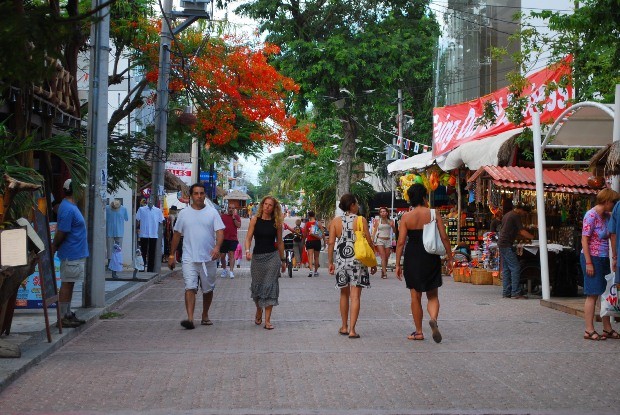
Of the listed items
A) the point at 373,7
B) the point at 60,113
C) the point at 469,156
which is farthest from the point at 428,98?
the point at 60,113

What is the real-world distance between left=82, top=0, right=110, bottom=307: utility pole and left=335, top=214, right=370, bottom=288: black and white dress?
439 centimetres

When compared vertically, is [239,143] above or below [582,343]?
above

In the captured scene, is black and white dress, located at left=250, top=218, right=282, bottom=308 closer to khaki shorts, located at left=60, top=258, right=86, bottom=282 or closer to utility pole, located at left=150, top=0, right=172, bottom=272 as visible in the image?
khaki shorts, located at left=60, top=258, right=86, bottom=282

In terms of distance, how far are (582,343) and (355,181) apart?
41563 millimetres

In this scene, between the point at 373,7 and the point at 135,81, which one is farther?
the point at 373,7

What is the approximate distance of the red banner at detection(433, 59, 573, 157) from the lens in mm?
20000

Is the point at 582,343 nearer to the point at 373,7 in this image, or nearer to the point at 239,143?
the point at 239,143

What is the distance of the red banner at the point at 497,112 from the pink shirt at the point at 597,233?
6.54m

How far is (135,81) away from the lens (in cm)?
3706

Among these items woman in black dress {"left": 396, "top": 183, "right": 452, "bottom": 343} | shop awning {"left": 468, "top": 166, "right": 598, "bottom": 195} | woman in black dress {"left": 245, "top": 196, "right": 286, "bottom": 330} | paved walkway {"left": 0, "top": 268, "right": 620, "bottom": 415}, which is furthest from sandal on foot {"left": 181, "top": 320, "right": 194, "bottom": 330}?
shop awning {"left": 468, "top": 166, "right": 598, "bottom": 195}

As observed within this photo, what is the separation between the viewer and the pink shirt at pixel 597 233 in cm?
1165

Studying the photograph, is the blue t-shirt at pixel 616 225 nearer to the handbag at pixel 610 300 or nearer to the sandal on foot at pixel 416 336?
the handbag at pixel 610 300

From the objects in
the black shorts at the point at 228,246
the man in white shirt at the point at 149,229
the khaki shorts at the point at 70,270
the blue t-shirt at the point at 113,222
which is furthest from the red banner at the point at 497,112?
the khaki shorts at the point at 70,270

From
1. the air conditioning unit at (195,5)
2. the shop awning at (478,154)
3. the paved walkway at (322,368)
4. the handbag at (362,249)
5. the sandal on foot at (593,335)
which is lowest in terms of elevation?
the paved walkway at (322,368)
